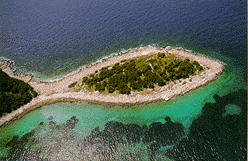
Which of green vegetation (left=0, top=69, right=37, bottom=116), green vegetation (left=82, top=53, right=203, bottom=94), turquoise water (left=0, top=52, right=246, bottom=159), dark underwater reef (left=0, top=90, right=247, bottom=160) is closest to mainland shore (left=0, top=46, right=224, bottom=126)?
green vegetation (left=0, top=69, right=37, bottom=116)

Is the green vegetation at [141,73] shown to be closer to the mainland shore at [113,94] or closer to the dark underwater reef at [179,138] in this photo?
the mainland shore at [113,94]

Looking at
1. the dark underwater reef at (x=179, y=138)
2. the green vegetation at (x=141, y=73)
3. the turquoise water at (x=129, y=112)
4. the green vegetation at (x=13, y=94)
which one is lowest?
the dark underwater reef at (x=179, y=138)

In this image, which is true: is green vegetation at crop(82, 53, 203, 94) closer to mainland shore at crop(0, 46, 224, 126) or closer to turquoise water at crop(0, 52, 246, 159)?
mainland shore at crop(0, 46, 224, 126)

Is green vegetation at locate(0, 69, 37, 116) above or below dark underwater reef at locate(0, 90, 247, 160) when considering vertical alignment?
above

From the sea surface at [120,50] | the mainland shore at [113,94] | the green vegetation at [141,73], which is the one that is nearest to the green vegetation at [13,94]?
the mainland shore at [113,94]

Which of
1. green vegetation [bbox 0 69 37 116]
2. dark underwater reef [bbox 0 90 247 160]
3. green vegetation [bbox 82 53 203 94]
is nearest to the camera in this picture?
dark underwater reef [bbox 0 90 247 160]

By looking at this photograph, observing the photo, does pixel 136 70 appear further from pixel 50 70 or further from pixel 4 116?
pixel 4 116

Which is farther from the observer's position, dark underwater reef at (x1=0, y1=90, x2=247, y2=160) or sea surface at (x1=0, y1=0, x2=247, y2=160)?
sea surface at (x1=0, y1=0, x2=247, y2=160)

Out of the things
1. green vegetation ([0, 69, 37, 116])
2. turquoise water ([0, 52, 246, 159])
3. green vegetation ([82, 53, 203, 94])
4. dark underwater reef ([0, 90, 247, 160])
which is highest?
green vegetation ([0, 69, 37, 116])
